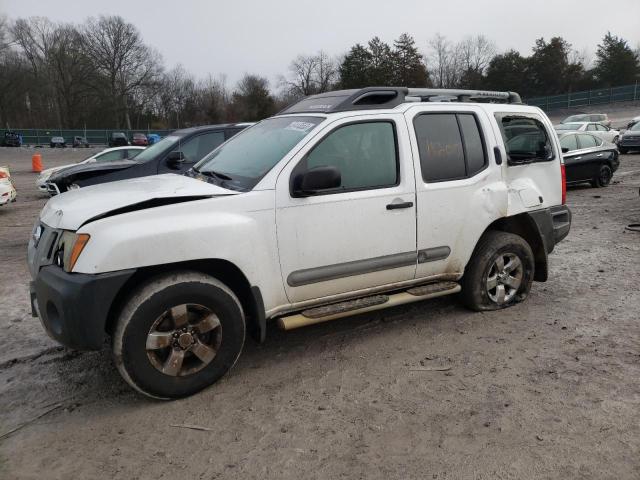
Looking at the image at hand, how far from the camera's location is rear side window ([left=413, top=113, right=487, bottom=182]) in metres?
4.38

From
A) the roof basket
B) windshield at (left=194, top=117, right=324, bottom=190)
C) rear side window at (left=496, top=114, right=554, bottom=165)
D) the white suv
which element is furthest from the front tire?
rear side window at (left=496, top=114, right=554, bottom=165)

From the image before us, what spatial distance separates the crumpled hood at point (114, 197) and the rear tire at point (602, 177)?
12.9 meters

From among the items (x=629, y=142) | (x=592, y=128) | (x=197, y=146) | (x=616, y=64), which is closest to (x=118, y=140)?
(x=592, y=128)

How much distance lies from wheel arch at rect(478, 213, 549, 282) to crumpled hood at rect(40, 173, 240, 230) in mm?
2841

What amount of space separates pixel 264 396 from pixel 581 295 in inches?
147

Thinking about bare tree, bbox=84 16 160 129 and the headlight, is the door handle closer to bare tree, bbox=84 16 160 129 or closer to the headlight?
the headlight

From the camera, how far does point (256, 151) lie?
418cm

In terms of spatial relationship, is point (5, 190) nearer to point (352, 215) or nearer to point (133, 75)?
point (352, 215)

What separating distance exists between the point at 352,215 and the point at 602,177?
1245 cm

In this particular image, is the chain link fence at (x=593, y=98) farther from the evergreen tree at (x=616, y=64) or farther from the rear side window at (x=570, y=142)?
the rear side window at (x=570, y=142)

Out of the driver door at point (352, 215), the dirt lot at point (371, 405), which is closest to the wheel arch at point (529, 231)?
the dirt lot at point (371, 405)

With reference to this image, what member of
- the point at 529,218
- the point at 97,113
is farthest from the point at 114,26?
the point at 529,218

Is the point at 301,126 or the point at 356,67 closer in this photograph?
the point at 301,126

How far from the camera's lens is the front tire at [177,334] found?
10.6 feet
